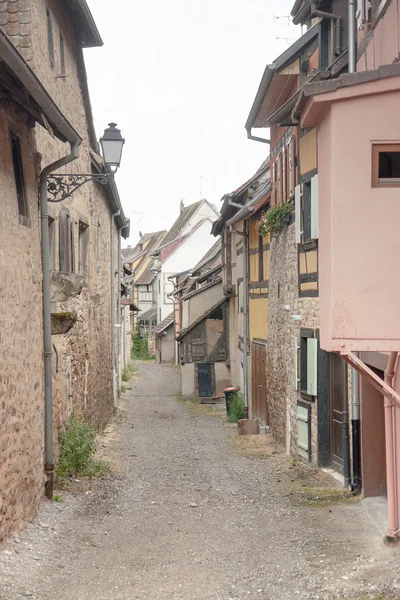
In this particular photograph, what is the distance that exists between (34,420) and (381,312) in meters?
4.01

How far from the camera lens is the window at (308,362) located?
38.7 feet

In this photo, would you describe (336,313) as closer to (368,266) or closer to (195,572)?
(368,266)

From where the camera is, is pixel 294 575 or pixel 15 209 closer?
pixel 294 575

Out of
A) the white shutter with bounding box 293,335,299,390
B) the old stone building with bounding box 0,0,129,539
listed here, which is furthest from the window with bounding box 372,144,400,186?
the white shutter with bounding box 293,335,299,390

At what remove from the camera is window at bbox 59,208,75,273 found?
1171cm

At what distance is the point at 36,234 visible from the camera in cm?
887

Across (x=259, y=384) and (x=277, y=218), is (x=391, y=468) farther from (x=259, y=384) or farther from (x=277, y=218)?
(x=259, y=384)

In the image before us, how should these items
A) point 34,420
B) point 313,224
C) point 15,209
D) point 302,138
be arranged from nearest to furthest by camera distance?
1. point 15,209
2. point 34,420
3. point 313,224
4. point 302,138

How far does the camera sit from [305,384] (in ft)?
40.4

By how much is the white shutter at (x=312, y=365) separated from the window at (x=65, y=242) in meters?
3.84

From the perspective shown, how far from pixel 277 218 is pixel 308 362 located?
3142mm

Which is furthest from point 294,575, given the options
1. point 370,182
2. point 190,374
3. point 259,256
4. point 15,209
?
point 190,374

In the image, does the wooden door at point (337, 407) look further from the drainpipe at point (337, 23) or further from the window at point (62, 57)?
the window at point (62, 57)

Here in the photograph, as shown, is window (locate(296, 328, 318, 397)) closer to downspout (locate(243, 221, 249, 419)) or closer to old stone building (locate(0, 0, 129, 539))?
old stone building (locate(0, 0, 129, 539))
